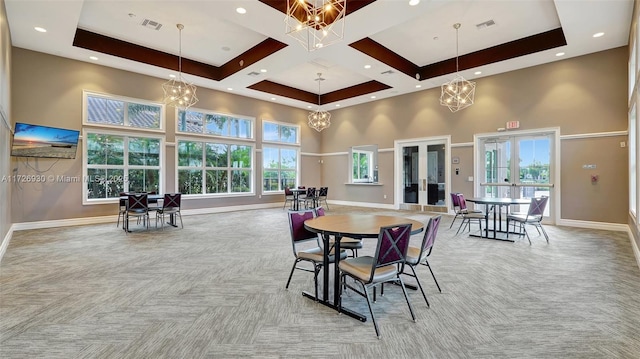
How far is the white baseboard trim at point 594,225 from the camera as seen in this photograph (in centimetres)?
630

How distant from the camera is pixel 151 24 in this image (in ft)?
19.6

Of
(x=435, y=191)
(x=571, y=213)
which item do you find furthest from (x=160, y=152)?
(x=571, y=213)

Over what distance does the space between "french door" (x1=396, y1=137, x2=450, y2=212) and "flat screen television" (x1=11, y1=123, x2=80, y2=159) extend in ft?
30.1

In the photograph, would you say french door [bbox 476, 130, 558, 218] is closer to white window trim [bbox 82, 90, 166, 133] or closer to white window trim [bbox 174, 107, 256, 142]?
white window trim [bbox 174, 107, 256, 142]

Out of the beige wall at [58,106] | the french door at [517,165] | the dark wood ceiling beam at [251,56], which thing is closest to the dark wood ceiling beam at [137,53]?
the dark wood ceiling beam at [251,56]

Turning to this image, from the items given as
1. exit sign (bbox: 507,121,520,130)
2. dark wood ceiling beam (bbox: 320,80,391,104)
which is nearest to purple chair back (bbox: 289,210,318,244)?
exit sign (bbox: 507,121,520,130)

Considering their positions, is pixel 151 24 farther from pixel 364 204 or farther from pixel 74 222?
pixel 364 204

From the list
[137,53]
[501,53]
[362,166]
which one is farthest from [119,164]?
[501,53]

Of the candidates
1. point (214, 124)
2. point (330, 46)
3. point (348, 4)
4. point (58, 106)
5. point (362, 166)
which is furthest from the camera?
point (362, 166)

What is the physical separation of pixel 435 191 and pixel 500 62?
4.03 meters

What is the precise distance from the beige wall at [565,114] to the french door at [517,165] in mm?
250

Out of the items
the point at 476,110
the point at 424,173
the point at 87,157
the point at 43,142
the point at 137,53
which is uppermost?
the point at 137,53

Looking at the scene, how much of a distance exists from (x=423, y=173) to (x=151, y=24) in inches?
329

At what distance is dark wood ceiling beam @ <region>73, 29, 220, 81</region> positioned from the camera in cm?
633
